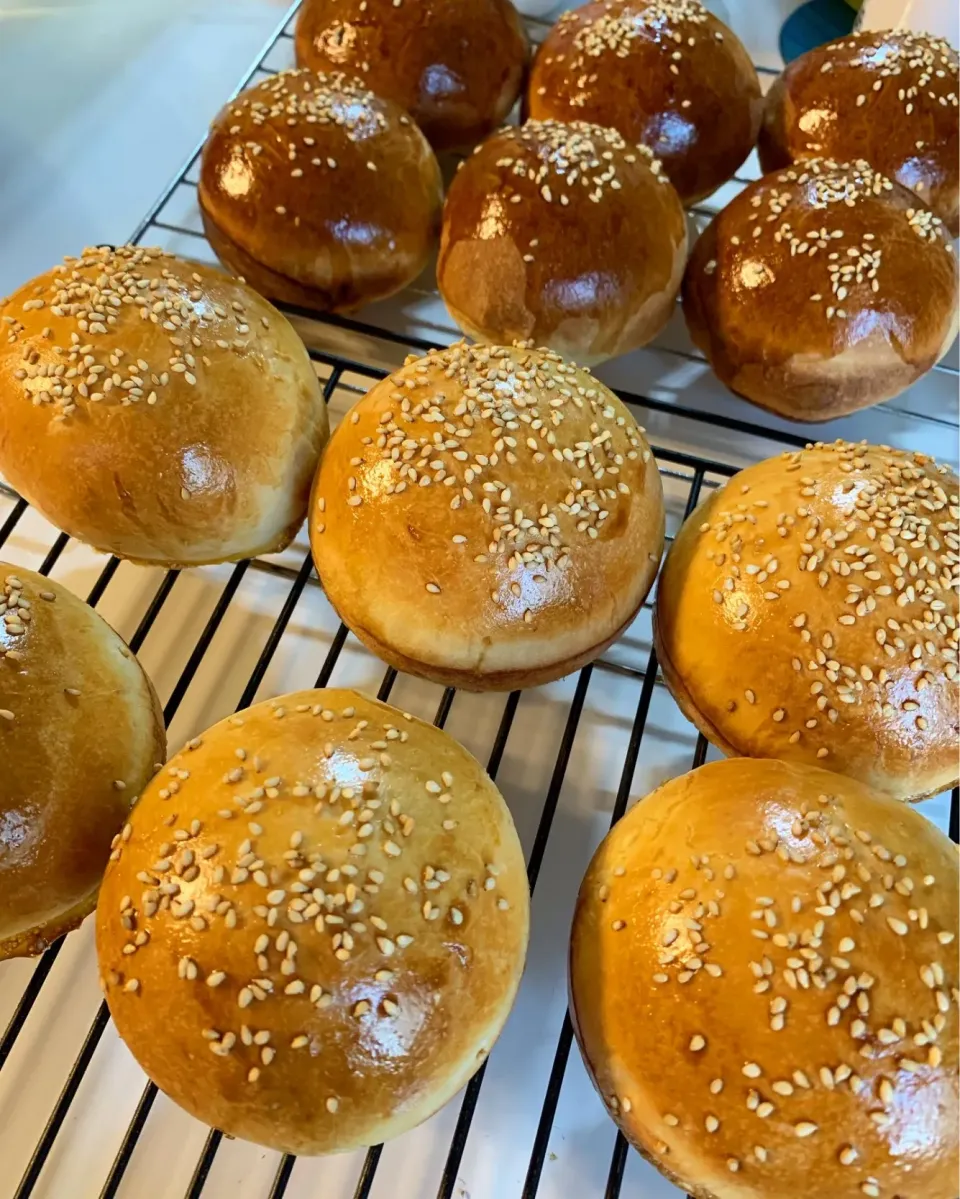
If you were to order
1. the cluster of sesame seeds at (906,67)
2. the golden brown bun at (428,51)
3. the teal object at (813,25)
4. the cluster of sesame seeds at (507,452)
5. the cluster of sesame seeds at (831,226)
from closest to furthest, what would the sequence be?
1. the cluster of sesame seeds at (507,452)
2. the cluster of sesame seeds at (831,226)
3. the cluster of sesame seeds at (906,67)
4. the golden brown bun at (428,51)
5. the teal object at (813,25)

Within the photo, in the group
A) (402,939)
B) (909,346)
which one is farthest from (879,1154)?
(909,346)

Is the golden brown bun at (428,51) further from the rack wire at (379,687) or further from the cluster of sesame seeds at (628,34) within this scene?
the rack wire at (379,687)

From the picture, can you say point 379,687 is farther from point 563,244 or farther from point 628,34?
point 628,34

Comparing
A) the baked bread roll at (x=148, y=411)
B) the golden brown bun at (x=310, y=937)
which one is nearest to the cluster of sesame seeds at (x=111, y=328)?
the baked bread roll at (x=148, y=411)

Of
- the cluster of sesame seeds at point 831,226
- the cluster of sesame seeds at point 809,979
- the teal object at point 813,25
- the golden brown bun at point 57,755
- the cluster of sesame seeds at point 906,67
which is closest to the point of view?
the cluster of sesame seeds at point 809,979

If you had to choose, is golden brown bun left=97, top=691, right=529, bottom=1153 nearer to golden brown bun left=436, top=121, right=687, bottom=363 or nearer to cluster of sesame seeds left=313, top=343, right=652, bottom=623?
cluster of sesame seeds left=313, top=343, right=652, bottom=623

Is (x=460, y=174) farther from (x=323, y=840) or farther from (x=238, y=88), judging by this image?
(x=323, y=840)
